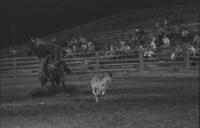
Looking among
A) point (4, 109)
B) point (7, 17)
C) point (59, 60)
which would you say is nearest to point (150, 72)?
point (59, 60)

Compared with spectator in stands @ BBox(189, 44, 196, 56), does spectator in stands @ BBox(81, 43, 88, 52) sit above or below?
above

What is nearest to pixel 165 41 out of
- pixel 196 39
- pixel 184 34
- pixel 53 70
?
pixel 184 34

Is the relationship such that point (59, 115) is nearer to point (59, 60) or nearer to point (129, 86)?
point (59, 60)

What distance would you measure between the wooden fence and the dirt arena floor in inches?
37.1

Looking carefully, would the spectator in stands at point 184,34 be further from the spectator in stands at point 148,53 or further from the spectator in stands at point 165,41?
the spectator in stands at point 148,53

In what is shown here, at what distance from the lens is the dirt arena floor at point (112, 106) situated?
8.17 metres

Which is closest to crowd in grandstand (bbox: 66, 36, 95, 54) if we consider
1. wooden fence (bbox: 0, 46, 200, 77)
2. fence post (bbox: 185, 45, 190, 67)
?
wooden fence (bbox: 0, 46, 200, 77)

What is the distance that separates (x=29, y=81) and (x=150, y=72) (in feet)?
17.8

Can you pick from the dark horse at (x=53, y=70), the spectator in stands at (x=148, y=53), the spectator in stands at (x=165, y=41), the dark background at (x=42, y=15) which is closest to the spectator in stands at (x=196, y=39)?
the spectator in stands at (x=165, y=41)

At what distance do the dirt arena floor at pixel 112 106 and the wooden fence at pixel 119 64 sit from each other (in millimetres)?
942

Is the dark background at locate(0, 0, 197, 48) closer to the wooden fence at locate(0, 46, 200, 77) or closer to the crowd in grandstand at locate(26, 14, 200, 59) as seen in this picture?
the wooden fence at locate(0, 46, 200, 77)

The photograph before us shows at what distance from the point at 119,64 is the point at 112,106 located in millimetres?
8080

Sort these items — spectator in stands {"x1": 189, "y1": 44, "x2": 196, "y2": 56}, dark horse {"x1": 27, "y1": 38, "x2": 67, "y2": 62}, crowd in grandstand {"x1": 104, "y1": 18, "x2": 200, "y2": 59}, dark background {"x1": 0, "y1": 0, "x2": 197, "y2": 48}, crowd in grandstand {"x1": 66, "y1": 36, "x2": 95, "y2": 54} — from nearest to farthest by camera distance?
dark horse {"x1": 27, "y1": 38, "x2": 67, "y2": 62}, spectator in stands {"x1": 189, "y1": 44, "x2": 196, "y2": 56}, crowd in grandstand {"x1": 104, "y1": 18, "x2": 200, "y2": 59}, crowd in grandstand {"x1": 66, "y1": 36, "x2": 95, "y2": 54}, dark background {"x1": 0, "y1": 0, "x2": 197, "y2": 48}

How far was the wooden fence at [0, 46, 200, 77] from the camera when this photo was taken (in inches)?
664
